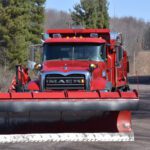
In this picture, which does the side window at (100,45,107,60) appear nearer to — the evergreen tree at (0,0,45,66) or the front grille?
the front grille

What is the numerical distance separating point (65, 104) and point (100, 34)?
647 centimetres

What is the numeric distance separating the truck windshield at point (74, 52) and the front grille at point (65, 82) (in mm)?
1495

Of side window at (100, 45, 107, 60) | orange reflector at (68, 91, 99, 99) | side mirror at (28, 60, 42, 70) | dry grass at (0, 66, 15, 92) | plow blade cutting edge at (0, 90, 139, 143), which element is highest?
side window at (100, 45, 107, 60)

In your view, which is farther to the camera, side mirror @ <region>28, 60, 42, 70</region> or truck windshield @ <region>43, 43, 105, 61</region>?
truck windshield @ <region>43, 43, 105, 61</region>

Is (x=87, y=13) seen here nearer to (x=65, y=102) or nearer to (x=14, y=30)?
(x=14, y=30)

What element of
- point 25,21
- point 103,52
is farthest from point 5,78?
point 103,52

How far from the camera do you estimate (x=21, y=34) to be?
37.0m

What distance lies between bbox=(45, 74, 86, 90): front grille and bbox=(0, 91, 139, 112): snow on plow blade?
1.91 meters

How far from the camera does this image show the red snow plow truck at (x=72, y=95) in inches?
513

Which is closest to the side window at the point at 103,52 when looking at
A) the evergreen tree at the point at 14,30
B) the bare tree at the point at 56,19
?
the evergreen tree at the point at 14,30

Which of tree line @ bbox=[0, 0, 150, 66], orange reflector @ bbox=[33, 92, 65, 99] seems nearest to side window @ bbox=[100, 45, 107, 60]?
orange reflector @ bbox=[33, 92, 65, 99]

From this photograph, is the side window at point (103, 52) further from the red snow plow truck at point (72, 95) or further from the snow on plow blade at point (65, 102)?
the snow on plow blade at point (65, 102)

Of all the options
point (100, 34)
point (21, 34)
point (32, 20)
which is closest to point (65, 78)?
point (100, 34)

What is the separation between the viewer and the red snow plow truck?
1303 centimetres
